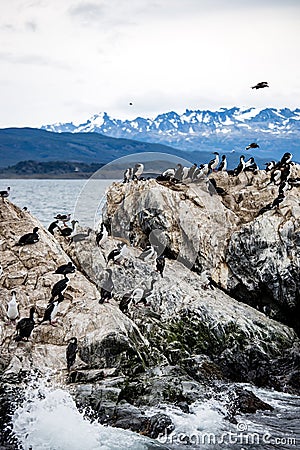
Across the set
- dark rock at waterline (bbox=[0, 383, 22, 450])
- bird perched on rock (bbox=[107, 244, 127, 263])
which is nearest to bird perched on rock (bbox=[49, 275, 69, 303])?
dark rock at waterline (bbox=[0, 383, 22, 450])

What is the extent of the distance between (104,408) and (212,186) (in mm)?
10122

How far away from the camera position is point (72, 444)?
1095cm

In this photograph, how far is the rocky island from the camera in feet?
40.4

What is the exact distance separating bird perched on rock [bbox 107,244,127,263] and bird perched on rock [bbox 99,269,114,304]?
62cm

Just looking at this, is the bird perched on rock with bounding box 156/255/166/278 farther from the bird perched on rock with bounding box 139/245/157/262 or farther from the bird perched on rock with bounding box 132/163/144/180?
the bird perched on rock with bounding box 132/163/144/180

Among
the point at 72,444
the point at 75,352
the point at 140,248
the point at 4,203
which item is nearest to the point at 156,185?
the point at 140,248

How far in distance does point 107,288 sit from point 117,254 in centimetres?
142

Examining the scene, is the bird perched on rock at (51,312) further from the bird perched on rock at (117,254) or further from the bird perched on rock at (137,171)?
the bird perched on rock at (137,171)

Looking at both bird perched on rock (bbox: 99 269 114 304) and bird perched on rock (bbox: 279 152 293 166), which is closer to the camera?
bird perched on rock (bbox: 99 269 114 304)

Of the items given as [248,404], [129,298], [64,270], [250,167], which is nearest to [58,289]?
[64,270]

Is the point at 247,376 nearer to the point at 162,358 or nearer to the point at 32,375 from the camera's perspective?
the point at 162,358

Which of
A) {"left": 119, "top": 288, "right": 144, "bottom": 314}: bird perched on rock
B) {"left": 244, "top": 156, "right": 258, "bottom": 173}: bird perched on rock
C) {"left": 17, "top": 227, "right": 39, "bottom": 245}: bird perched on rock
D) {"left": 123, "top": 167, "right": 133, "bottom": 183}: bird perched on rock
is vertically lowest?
{"left": 119, "top": 288, "right": 144, "bottom": 314}: bird perched on rock

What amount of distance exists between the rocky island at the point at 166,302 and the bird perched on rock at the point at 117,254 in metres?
0.20

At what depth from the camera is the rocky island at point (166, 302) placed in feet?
40.4
